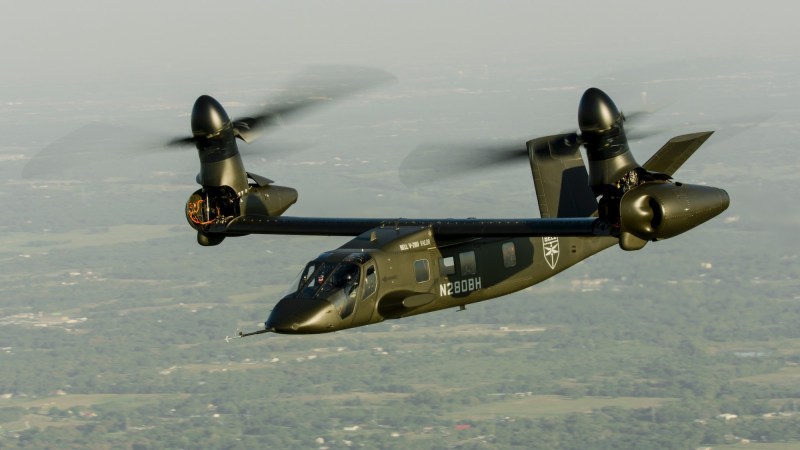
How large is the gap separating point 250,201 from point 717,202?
20077 millimetres

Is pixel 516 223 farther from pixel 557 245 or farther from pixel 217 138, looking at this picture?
pixel 217 138

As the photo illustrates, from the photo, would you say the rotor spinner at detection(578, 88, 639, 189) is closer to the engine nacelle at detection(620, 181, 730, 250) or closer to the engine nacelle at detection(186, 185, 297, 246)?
the engine nacelle at detection(620, 181, 730, 250)

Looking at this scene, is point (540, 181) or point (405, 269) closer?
point (405, 269)

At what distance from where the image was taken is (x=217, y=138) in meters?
55.0

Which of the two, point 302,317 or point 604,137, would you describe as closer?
point 302,317

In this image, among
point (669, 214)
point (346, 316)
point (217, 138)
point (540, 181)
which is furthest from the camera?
point (540, 181)

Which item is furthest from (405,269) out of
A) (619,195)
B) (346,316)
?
(619,195)

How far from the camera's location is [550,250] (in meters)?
56.1

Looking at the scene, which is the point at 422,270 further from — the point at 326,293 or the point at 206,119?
the point at 206,119

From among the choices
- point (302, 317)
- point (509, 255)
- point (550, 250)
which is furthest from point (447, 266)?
point (302, 317)

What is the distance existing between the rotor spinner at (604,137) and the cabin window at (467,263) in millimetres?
6481

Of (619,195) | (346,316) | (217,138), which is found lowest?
(346,316)

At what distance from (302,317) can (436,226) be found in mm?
7221

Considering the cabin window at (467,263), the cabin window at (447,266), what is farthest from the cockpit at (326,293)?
the cabin window at (467,263)
